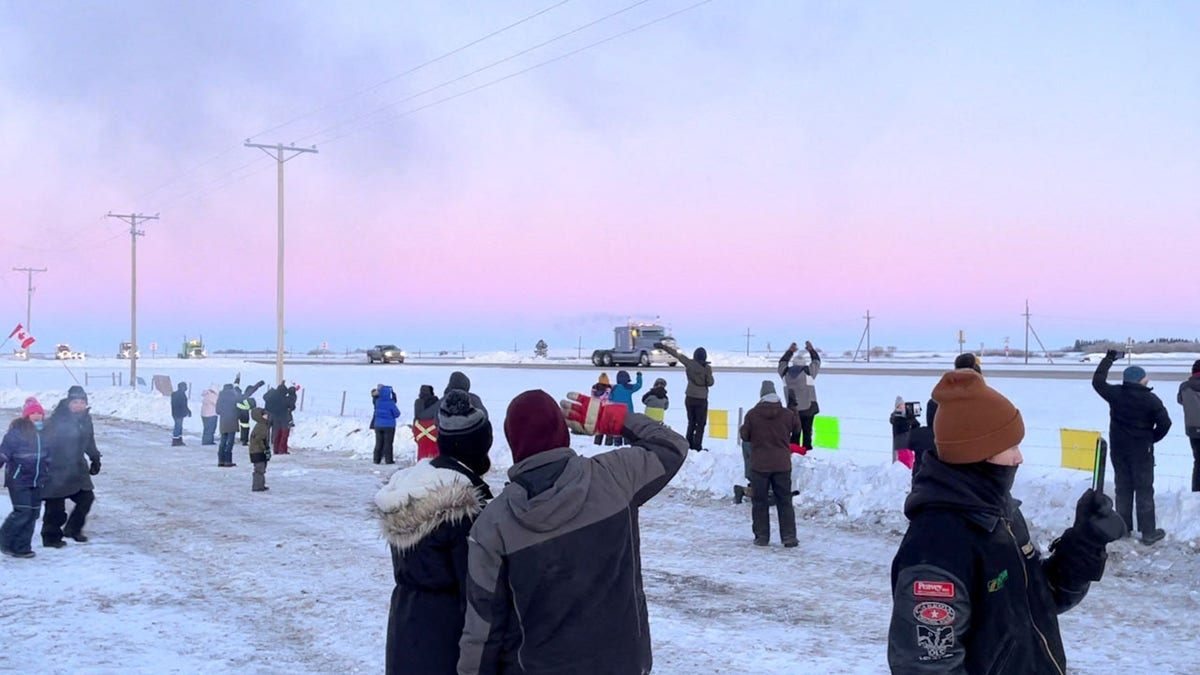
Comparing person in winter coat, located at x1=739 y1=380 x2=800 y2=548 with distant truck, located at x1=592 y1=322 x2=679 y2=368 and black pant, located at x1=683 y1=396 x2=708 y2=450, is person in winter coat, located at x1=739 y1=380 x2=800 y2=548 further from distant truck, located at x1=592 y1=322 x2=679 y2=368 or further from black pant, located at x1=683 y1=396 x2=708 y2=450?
distant truck, located at x1=592 y1=322 x2=679 y2=368

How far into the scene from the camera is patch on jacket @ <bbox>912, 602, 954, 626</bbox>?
2488 millimetres

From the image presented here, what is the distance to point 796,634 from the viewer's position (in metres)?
7.42

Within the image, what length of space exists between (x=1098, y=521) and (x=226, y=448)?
18575 millimetres

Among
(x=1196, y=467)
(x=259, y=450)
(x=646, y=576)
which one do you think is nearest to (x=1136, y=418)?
(x=1196, y=467)

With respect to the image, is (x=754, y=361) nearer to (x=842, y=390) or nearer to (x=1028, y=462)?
(x=842, y=390)

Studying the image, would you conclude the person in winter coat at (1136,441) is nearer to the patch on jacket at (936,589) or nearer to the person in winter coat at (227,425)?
the patch on jacket at (936,589)

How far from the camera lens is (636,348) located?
54.8m

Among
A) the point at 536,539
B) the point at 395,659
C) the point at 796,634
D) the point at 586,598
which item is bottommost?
the point at 796,634

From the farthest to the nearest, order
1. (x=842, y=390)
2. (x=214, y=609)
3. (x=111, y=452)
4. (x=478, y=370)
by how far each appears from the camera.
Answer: (x=478, y=370) < (x=842, y=390) < (x=111, y=452) < (x=214, y=609)

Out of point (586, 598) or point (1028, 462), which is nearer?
point (586, 598)

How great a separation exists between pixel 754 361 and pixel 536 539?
204ft

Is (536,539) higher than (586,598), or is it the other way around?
(536,539)

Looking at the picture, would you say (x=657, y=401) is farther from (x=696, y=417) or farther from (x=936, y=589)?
(x=936, y=589)

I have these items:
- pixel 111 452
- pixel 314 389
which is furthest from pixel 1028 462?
pixel 314 389
